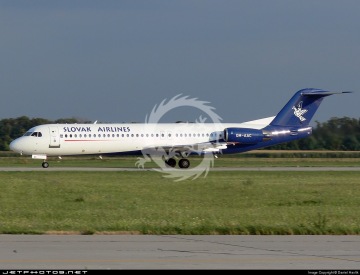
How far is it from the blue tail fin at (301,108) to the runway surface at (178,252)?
40.6m

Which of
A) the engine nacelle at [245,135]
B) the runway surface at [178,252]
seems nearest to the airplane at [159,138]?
the engine nacelle at [245,135]

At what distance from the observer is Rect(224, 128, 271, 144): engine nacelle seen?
54250mm

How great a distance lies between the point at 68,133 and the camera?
53.6 meters

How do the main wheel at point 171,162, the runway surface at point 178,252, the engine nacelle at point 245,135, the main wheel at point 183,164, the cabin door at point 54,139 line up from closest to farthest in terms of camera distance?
1. the runway surface at point 178,252
2. the main wheel at point 183,164
3. the cabin door at point 54,139
4. the engine nacelle at point 245,135
5. the main wheel at point 171,162

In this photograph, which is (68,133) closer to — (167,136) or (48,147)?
(48,147)

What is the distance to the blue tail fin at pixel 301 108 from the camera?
5738cm

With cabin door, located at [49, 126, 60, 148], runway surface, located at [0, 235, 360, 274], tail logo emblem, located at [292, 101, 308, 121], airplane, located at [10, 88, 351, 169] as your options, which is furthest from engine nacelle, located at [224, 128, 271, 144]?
runway surface, located at [0, 235, 360, 274]

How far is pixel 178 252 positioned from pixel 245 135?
40843mm

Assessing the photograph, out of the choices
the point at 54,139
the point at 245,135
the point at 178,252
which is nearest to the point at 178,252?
the point at 178,252

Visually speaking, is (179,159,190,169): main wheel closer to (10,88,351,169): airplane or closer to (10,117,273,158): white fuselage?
(10,88,351,169): airplane

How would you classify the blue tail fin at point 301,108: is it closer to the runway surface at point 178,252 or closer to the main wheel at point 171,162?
the main wheel at point 171,162

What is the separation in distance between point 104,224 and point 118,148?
34.9 metres

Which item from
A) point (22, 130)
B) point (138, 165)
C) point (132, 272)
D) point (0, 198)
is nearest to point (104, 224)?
point (132, 272)

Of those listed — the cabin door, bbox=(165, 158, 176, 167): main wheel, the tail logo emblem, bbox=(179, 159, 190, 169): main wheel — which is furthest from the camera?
the tail logo emblem
